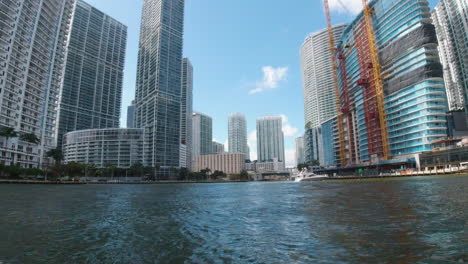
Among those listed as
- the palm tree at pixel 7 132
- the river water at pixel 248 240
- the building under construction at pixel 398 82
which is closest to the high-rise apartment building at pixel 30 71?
the palm tree at pixel 7 132

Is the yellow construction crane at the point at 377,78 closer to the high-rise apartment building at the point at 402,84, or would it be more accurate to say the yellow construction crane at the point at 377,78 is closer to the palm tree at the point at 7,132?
the high-rise apartment building at the point at 402,84

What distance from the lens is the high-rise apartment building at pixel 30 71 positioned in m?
119

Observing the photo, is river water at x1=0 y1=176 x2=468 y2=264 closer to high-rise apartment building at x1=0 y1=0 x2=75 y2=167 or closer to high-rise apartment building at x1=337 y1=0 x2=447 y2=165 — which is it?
high-rise apartment building at x1=0 y1=0 x2=75 y2=167

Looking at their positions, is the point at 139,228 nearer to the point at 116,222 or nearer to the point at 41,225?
the point at 116,222

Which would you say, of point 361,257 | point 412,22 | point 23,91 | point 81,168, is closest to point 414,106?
point 412,22

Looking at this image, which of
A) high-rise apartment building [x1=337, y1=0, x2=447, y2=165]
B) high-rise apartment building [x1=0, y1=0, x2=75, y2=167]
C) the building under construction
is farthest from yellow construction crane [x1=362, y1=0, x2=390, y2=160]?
high-rise apartment building [x1=0, y1=0, x2=75, y2=167]

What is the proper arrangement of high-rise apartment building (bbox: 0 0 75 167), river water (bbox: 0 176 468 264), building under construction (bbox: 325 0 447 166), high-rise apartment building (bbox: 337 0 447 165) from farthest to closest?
building under construction (bbox: 325 0 447 166), high-rise apartment building (bbox: 337 0 447 165), high-rise apartment building (bbox: 0 0 75 167), river water (bbox: 0 176 468 264)

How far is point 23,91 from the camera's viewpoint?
128000 mm

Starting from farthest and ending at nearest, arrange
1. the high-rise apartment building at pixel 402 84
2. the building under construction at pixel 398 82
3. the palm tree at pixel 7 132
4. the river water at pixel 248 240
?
the building under construction at pixel 398 82 < the high-rise apartment building at pixel 402 84 < the palm tree at pixel 7 132 < the river water at pixel 248 240

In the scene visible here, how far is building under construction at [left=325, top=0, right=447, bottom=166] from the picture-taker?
5315 inches

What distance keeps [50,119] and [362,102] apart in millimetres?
193994

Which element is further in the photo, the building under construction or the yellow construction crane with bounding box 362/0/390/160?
the yellow construction crane with bounding box 362/0/390/160

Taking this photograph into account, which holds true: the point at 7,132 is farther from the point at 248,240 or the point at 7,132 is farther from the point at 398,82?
the point at 398,82

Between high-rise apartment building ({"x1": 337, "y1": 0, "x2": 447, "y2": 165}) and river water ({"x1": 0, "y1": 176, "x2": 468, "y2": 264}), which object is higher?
high-rise apartment building ({"x1": 337, "y1": 0, "x2": 447, "y2": 165})
